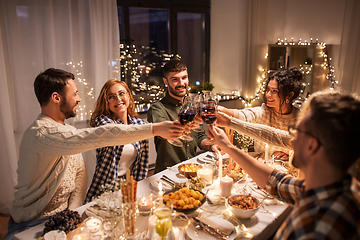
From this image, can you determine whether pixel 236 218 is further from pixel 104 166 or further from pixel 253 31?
pixel 253 31

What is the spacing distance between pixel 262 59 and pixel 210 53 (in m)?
0.99

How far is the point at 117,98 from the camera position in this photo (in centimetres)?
217

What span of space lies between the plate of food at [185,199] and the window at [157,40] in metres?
2.79

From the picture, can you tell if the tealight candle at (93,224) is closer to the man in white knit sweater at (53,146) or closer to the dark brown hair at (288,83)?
the man in white knit sweater at (53,146)

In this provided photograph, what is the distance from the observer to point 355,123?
2.54 ft

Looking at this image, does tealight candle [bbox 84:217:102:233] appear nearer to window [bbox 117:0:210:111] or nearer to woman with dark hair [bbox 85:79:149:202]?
woman with dark hair [bbox 85:79:149:202]

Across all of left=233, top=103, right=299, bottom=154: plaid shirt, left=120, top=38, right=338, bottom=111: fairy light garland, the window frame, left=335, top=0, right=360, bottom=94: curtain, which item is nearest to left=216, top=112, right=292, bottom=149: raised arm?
left=233, top=103, right=299, bottom=154: plaid shirt

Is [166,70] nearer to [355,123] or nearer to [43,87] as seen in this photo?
[43,87]

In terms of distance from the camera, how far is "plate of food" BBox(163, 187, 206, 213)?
4.28ft

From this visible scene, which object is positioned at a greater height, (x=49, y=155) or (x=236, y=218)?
(x=49, y=155)

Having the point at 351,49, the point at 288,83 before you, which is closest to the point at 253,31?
the point at 351,49

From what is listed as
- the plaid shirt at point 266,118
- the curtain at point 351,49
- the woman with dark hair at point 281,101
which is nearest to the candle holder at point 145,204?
the woman with dark hair at point 281,101

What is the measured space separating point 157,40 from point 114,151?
118 inches

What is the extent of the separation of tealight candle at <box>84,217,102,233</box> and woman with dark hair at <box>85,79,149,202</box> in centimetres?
78
